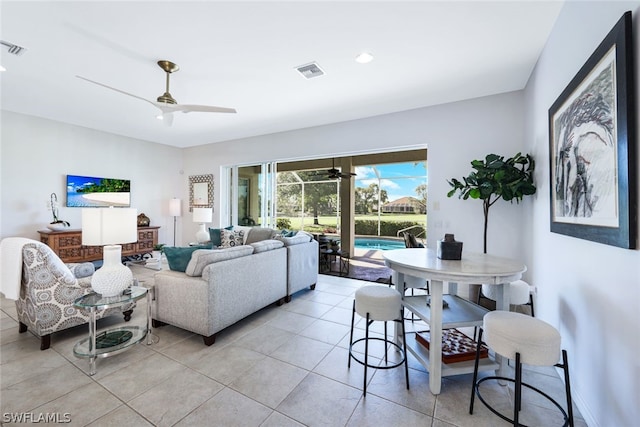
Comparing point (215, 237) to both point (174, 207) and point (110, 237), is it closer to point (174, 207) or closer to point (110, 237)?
point (174, 207)

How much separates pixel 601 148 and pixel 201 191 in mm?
6873

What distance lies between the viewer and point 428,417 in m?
1.64

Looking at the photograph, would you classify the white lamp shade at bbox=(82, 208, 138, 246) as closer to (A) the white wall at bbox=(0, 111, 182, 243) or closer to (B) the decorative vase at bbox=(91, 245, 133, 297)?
→ (B) the decorative vase at bbox=(91, 245, 133, 297)

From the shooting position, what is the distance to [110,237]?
2082mm

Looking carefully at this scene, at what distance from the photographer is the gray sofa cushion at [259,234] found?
15.0 ft

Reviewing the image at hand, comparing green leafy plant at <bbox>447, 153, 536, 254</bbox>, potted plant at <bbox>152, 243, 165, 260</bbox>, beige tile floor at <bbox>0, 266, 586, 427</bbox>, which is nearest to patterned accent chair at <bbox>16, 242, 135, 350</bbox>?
beige tile floor at <bbox>0, 266, 586, 427</bbox>

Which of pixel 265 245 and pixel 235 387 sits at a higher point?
pixel 265 245

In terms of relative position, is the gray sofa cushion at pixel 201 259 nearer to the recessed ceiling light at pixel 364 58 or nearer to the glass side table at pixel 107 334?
the glass side table at pixel 107 334

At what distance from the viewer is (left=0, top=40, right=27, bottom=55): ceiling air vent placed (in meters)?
2.53

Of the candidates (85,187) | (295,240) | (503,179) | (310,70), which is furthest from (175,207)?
(503,179)

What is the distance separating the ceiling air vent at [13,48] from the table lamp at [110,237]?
1986mm

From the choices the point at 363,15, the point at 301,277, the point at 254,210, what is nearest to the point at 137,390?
the point at 301,277

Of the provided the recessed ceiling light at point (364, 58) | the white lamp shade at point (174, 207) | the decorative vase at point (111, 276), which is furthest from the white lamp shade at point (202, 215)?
the recessed ceiling light at point (364, 58)

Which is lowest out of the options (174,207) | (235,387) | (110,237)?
(235,387)
